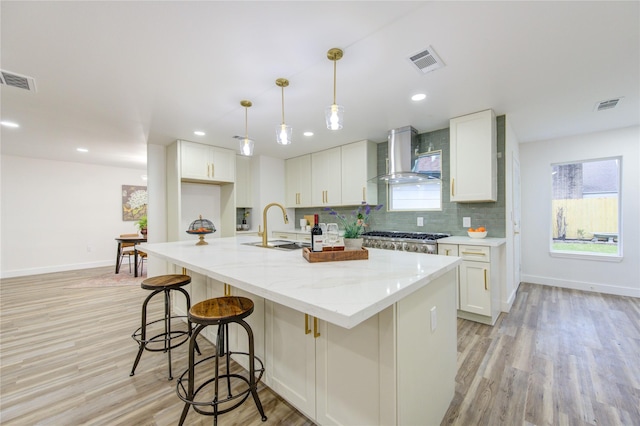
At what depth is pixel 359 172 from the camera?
4281 millimetres

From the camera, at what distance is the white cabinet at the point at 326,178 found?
15.1ft

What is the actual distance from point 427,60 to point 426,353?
79.7 inches

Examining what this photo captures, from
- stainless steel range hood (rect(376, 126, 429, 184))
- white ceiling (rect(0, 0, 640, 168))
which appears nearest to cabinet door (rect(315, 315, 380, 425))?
white ceiling (rect(0, 0, 640, 168))

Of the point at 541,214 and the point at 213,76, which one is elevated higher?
the point at 213,76

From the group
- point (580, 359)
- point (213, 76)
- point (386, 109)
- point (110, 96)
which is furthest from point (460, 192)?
point (110, 96)

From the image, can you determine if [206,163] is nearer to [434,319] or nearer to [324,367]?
[324,367]

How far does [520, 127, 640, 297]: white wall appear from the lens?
143 inches

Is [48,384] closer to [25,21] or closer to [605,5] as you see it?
[25,21]

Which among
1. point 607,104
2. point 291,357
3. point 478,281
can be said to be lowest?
point 291,357

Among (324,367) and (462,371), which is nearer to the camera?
(324,367)

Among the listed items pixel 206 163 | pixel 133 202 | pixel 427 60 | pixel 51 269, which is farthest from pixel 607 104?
pixel 51 269

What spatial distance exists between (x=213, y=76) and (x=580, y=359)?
388 cm

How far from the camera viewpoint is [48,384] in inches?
75.3

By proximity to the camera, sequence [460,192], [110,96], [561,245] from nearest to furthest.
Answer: [110,96], [460,192], [561,245]
